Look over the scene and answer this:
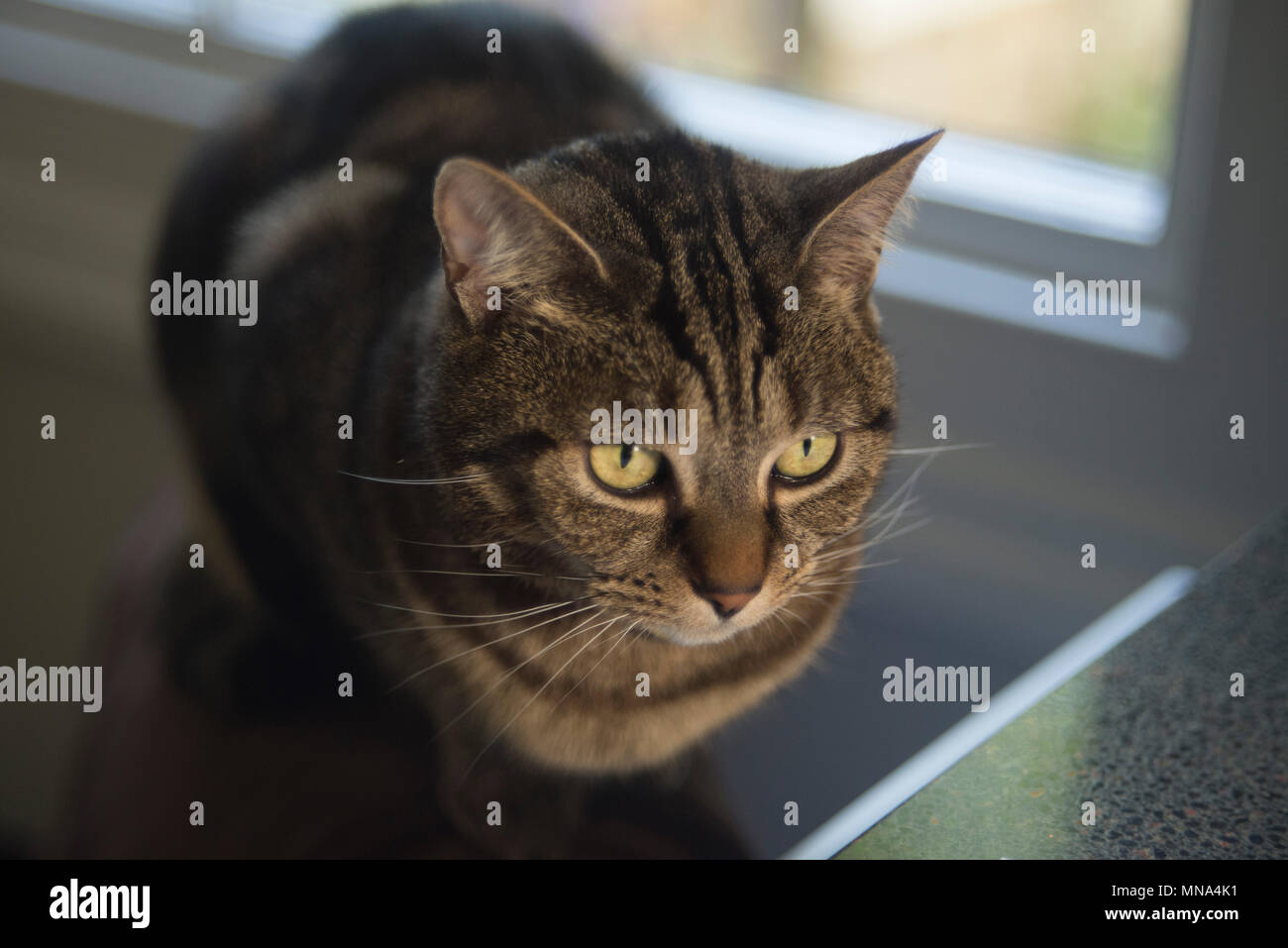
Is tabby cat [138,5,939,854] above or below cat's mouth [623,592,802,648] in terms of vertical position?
above

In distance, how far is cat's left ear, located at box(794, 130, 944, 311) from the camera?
0.57 metres

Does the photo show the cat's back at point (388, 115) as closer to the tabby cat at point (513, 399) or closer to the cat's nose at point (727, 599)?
the tabby cat at point (513, 399)

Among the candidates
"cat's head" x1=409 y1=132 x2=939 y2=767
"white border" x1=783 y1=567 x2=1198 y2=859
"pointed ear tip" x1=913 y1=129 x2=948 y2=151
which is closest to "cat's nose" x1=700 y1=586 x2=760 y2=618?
"cat's head" x1=409 y1=132 x2=939 y2=767

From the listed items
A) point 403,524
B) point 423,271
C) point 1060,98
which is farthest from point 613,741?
point 1060,98

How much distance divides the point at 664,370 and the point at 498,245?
0.10m

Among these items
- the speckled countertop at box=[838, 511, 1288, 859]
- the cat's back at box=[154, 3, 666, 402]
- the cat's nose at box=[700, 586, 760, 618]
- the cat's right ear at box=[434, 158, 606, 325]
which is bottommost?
the speckled countertop at box=[838, 511, 1288, 859]

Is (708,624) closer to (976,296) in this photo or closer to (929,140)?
(929,140)

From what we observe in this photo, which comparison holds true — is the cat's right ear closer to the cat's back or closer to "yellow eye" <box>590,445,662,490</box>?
"yellow eye" <box>590,445,662,490</box>

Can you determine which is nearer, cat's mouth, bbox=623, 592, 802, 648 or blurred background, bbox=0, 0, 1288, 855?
cat's mouth, bbox=623, 592, 802, 648

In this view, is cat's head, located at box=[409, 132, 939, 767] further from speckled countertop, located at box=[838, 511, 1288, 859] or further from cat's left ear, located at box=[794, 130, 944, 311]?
speckled countertop, located at box=[838, 511, 1288, 859]

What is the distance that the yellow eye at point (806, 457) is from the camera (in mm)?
614

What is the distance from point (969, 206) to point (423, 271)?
0.63 meters

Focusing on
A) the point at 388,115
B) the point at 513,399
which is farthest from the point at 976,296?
the point at 513,399

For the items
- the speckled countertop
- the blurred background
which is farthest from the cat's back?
the speckled countertop
